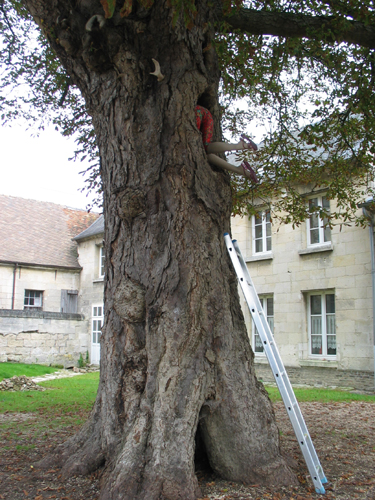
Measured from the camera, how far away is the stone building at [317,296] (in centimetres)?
1247

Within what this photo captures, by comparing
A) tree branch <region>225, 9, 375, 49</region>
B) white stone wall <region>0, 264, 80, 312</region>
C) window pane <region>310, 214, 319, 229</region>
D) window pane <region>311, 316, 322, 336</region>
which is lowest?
window pane <region>311, 316, 322, 336</region>

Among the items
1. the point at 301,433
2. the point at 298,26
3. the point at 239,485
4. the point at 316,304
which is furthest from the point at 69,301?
the point at 301,433

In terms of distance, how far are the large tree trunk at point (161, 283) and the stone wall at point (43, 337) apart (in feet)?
48.1

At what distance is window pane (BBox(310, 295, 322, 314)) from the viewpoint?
1386 cm

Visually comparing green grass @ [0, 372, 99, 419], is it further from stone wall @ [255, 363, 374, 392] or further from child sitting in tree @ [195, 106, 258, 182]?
stone wall @ [255, 363, 374, 392]

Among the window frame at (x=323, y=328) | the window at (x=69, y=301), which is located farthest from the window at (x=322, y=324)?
the window at (x=69, y=301)

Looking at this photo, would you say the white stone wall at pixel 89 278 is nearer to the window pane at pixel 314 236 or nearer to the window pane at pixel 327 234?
the window pane at pixel 314 236

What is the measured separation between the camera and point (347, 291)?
42.0 ft

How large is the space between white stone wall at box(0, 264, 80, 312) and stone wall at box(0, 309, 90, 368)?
2.39 meters

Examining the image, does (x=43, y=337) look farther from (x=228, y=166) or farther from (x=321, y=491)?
(x=321, y=491)

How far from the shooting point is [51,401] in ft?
28.5

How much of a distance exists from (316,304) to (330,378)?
2.24m

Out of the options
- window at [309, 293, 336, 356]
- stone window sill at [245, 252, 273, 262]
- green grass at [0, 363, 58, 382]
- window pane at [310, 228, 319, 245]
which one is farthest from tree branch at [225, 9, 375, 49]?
green grass at [0, 363, 58, 382]

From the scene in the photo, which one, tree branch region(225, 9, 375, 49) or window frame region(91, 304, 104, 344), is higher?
tree branch region(225, 9, 375, 49)
